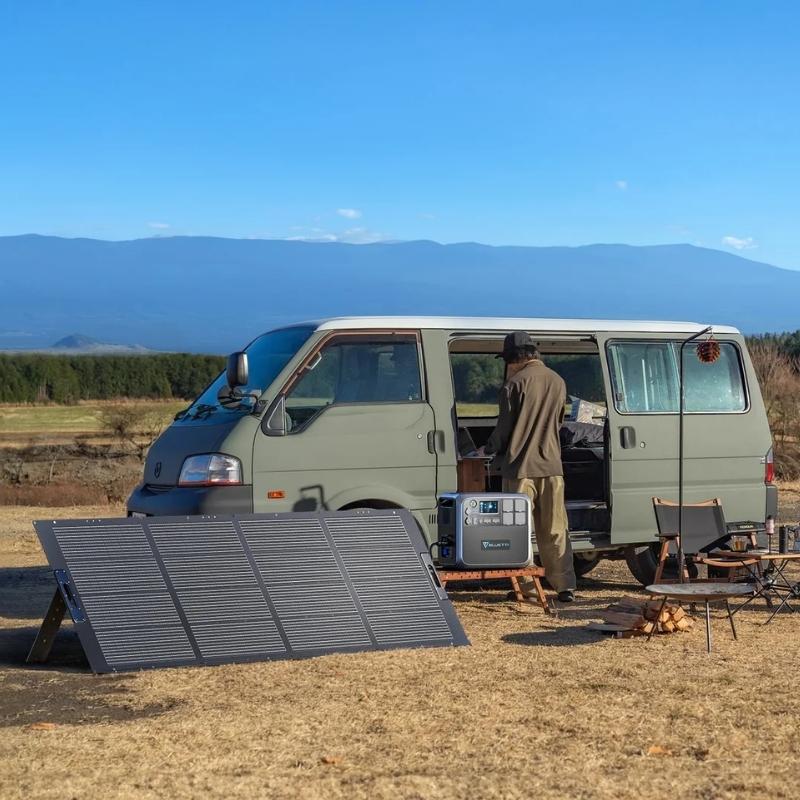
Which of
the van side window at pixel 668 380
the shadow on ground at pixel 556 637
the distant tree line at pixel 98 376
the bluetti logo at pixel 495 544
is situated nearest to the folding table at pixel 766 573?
the van side window at pixel 668 380

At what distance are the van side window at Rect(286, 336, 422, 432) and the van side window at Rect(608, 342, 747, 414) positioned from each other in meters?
1.80

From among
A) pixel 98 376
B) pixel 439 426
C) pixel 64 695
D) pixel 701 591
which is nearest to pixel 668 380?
pixel 439 426

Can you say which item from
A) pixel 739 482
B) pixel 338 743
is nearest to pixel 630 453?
pixel 739 482

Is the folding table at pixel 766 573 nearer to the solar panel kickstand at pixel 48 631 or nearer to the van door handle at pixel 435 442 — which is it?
the van door handle at pixel 435 442

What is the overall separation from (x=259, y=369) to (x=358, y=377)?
726mm

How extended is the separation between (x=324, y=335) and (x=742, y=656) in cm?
369

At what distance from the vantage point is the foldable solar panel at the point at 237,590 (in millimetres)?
7734

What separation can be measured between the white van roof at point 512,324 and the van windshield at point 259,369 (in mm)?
221

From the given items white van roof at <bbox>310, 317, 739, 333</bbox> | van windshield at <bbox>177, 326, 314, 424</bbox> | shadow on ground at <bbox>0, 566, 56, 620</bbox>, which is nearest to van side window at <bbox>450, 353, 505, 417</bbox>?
white van roof at <bbox>310, 317, 739, 333</bbox>

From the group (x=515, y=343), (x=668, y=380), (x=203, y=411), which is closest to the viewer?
(x=515, y=343)

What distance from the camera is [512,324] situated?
34.8 ft

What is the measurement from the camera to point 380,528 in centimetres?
887

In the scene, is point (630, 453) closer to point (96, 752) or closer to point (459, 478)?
point (459, 478)

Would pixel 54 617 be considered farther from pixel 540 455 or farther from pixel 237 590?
pixel 540 455
